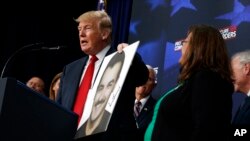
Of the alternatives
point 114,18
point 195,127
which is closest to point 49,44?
point 114,18

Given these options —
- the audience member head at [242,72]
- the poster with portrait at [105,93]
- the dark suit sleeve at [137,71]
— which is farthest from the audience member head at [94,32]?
the audience member head at [242,72]

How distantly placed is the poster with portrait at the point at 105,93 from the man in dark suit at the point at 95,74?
0.33 feet

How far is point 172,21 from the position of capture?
4.86 metres

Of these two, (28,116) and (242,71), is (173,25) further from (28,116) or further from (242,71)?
(28,116)

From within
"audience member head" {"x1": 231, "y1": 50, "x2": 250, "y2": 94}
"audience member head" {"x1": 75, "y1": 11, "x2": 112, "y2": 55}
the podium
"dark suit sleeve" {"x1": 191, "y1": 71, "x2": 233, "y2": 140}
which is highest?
"audience member head" {"x1": 75, "y1": 11, "x2": 112, "y2": 55}

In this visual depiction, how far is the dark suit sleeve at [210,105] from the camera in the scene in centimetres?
193

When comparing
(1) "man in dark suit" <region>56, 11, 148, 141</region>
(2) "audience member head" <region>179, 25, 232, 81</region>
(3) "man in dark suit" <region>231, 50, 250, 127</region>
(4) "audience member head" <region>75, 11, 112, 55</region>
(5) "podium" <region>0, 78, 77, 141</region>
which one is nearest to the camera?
(5) "podium" <region>0, 78, 77, 141</region>

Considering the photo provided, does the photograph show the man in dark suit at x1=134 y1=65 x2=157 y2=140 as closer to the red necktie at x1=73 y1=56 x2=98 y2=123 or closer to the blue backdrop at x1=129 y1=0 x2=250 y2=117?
the blue backdrop at x1=129 y1=0 x2=250 y2=117

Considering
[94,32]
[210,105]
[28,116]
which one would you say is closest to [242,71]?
[94,32]

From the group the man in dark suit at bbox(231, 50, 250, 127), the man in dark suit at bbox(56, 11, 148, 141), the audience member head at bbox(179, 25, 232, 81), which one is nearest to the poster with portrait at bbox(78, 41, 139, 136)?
the man in dark suit at bbox(56, 11, 148, 141)

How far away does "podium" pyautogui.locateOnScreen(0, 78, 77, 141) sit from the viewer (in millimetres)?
1512

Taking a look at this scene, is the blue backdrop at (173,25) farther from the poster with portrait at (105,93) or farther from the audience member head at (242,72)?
the poster with portrait at (105,93)

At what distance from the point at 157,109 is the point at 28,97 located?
28.3 inches

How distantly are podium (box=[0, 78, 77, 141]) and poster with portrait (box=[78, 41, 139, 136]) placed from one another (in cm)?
16
